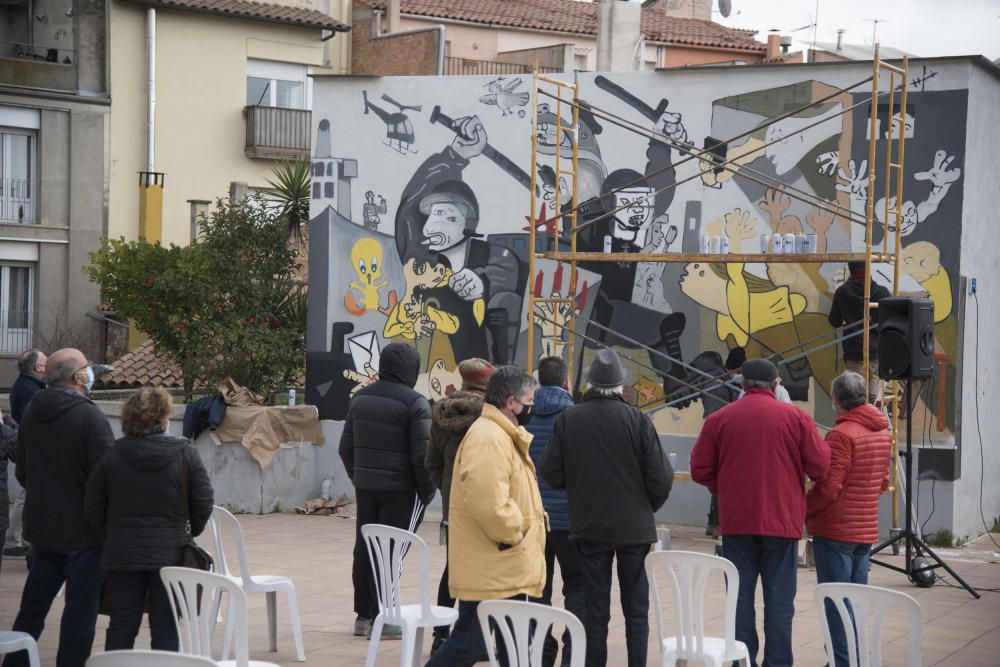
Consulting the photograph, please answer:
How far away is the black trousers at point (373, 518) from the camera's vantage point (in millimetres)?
8195

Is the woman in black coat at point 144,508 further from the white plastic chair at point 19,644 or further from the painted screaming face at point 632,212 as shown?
the painted screaming face at point 632,212

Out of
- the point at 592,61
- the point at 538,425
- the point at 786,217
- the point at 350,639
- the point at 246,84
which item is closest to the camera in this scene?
the point at 538,425

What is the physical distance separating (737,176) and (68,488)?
8551 millimetres

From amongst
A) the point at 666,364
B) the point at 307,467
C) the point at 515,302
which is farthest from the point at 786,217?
the point at 307,467

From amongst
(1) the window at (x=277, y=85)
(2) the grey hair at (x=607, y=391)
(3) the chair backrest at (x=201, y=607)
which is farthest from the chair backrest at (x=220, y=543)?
(1) the window at (x=277, y=85)

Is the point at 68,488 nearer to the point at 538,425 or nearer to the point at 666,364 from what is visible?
the point at 538,425

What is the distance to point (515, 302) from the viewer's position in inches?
563

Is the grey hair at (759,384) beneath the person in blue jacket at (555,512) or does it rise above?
above

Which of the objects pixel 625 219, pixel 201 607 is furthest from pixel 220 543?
pixel 625 219

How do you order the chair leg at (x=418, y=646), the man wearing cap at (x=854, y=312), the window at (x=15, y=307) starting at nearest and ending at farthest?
1. the chair leg at (x=418, y=646)
2. the man wearing cap at (x=854, y=312)
3. the window at (x=15, y=307)

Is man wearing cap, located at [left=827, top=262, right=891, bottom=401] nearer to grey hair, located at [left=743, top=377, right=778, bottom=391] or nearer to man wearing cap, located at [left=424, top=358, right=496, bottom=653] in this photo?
grey hair, located at [left=743, top=377, right=778, bottom=391]

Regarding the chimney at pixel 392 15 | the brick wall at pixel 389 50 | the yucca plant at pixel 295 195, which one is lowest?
the yucca plant at pixel 295 195

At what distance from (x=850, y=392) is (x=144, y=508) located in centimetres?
380

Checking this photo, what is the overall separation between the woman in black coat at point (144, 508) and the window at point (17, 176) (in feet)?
78.0
